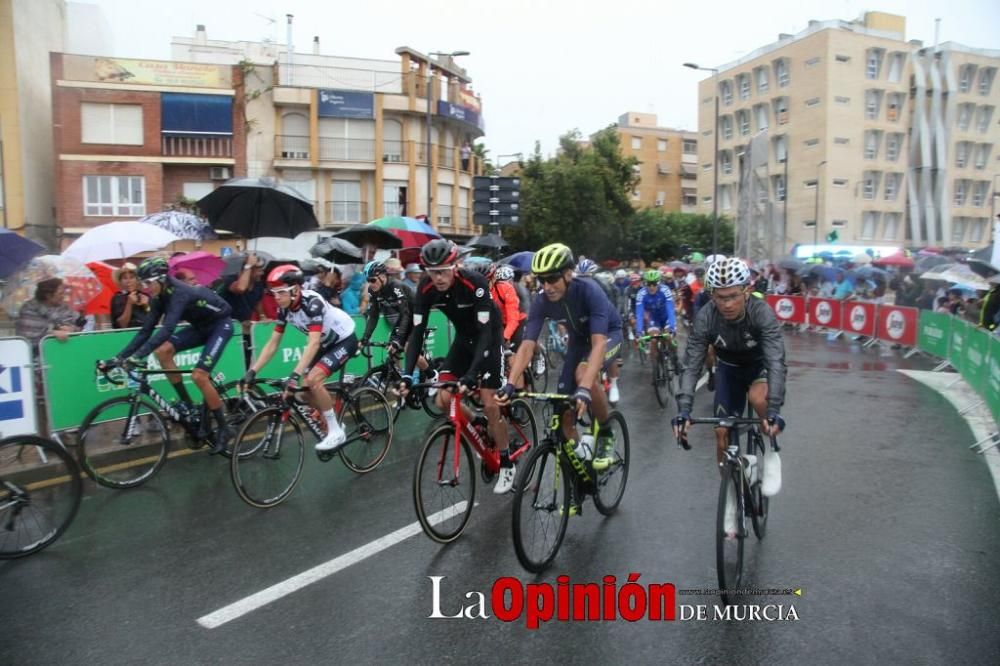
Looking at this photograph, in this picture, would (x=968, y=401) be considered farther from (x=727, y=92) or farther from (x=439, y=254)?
(x=727, y=92)

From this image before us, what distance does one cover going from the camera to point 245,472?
6.02 metres

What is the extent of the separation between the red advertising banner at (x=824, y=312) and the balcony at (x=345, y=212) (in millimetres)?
24277

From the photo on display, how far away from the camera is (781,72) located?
2482 inches

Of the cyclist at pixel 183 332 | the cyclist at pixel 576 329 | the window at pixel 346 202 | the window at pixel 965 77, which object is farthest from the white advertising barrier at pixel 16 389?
the window at pixel 965 77

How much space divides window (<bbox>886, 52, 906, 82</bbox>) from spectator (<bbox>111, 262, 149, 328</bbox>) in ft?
213

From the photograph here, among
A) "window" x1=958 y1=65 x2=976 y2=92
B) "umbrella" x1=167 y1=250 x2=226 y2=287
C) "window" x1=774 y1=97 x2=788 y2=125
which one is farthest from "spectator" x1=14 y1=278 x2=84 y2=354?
"window" x1=958 y1=65 x2=976 y2=92

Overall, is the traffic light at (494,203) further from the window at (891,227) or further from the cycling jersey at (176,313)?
→ the window at (891,227)

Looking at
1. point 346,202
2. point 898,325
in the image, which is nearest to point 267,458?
point 898,325

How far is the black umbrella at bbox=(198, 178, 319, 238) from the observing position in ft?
38.4

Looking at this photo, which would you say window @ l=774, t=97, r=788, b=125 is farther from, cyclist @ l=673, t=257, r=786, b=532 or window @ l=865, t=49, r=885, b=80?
cyclist @ l=673, t=257, r=786, b=532

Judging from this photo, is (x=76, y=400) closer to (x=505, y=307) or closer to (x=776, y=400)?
(x=505, y=307)

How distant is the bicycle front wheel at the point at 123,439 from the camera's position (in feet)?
21.4

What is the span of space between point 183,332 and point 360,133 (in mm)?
34611

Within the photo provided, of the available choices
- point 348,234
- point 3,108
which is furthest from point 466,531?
point 3,108
